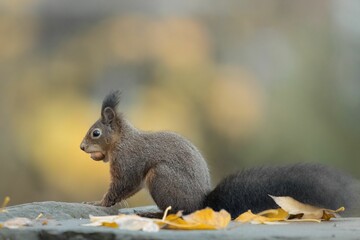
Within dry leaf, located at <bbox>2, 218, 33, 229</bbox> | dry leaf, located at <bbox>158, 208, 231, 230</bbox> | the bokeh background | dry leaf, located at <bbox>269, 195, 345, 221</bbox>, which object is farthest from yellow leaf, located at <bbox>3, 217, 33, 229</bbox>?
the bokeh background

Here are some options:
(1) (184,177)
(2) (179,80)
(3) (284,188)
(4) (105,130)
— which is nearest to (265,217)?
(3) (284,188)

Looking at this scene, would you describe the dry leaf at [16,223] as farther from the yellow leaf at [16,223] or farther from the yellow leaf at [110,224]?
the yellow leaf at [110,224]

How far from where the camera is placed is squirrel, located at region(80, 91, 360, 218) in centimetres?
247

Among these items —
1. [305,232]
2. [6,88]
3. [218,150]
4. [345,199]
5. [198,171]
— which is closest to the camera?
[305,232]

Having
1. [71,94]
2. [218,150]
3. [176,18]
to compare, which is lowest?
[218,150]

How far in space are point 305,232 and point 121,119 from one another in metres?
1.09

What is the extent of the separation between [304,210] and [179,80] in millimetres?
3585

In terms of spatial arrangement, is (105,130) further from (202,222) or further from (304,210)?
(202,222)

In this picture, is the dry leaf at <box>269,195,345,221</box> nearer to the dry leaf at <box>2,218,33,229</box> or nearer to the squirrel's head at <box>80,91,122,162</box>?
the dry leaf at <box>2,218,33,229</box>

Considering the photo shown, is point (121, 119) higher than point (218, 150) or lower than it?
higher

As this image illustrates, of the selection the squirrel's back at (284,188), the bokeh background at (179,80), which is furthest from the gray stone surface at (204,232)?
the bokeh background at (179,80)

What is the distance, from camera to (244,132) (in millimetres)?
6070

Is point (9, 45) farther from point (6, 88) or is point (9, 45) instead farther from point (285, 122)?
point (285, 122)

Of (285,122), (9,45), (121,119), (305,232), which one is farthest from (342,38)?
(305,232)
